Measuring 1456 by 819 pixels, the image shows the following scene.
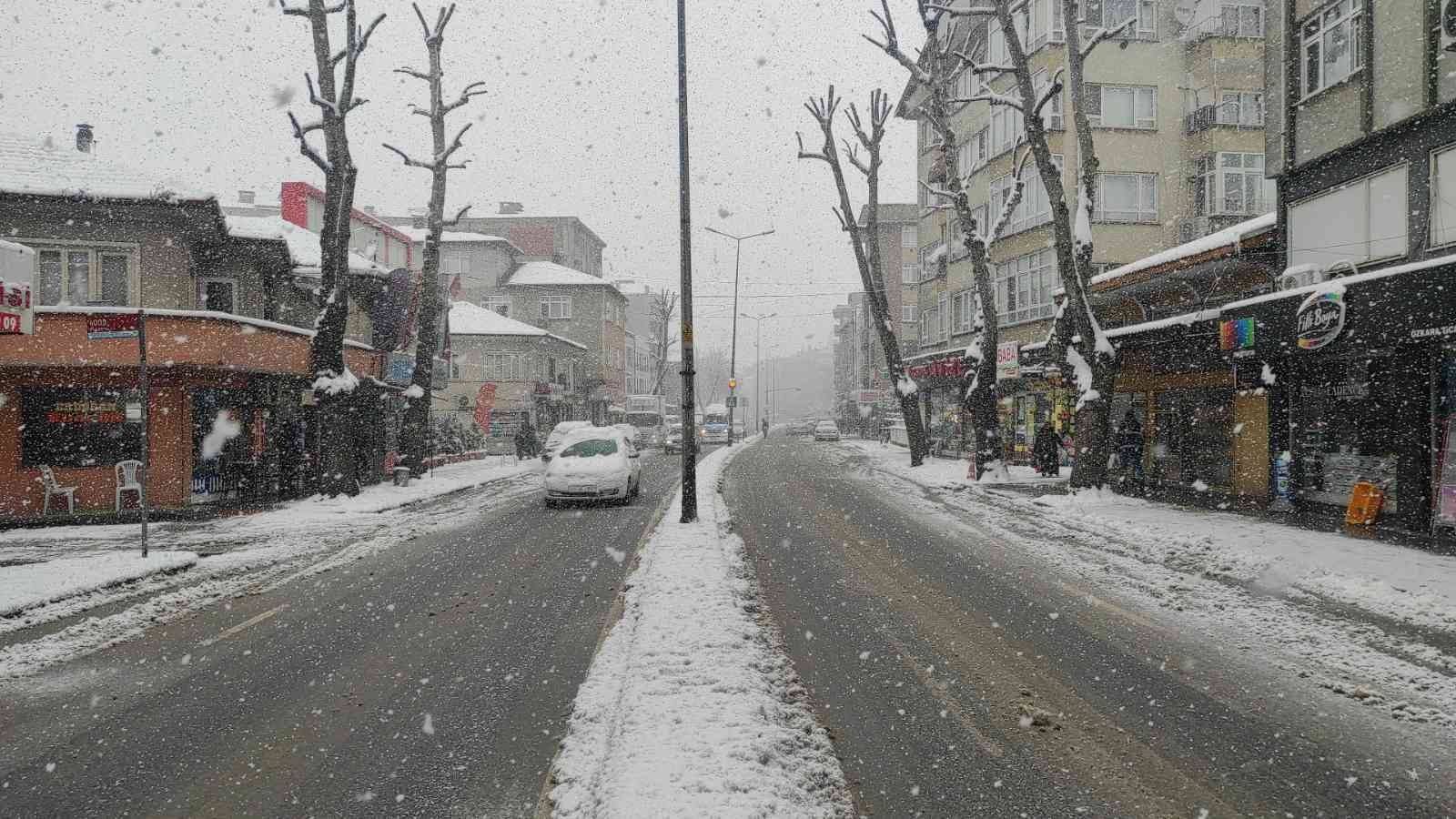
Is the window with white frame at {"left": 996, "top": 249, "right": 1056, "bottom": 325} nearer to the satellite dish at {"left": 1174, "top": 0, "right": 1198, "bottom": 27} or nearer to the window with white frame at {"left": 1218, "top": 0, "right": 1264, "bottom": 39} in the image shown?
the satellite dish at {"left": 1174, "top": 0, "right": 1198, "bottom": 27}

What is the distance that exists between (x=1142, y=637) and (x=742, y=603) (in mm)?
3304

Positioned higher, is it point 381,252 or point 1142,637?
point 381,252

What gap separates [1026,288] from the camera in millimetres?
30781

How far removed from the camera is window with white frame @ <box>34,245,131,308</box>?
675 inches

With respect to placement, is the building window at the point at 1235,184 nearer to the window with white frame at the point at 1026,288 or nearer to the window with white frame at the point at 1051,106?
the window with white frame at the point at 1051,106

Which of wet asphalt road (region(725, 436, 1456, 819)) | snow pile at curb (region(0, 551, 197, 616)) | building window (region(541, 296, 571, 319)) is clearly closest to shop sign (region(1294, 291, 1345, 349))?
wet asphalt road (region(725, 436, 1456, 819))

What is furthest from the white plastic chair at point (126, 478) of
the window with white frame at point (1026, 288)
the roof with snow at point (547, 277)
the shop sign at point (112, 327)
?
the roof with snow at point (547, 277)

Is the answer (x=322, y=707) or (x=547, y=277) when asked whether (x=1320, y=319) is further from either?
(x=547, y=277)

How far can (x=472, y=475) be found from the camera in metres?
24.4

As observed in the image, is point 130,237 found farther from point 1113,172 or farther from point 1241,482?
point 1113,172

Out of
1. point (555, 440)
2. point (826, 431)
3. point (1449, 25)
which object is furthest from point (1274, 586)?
point (826, 431)

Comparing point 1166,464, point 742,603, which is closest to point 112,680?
point 742,603

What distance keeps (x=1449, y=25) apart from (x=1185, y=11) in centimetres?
2257

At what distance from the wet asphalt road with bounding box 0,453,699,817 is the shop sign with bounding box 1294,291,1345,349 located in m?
11.2
